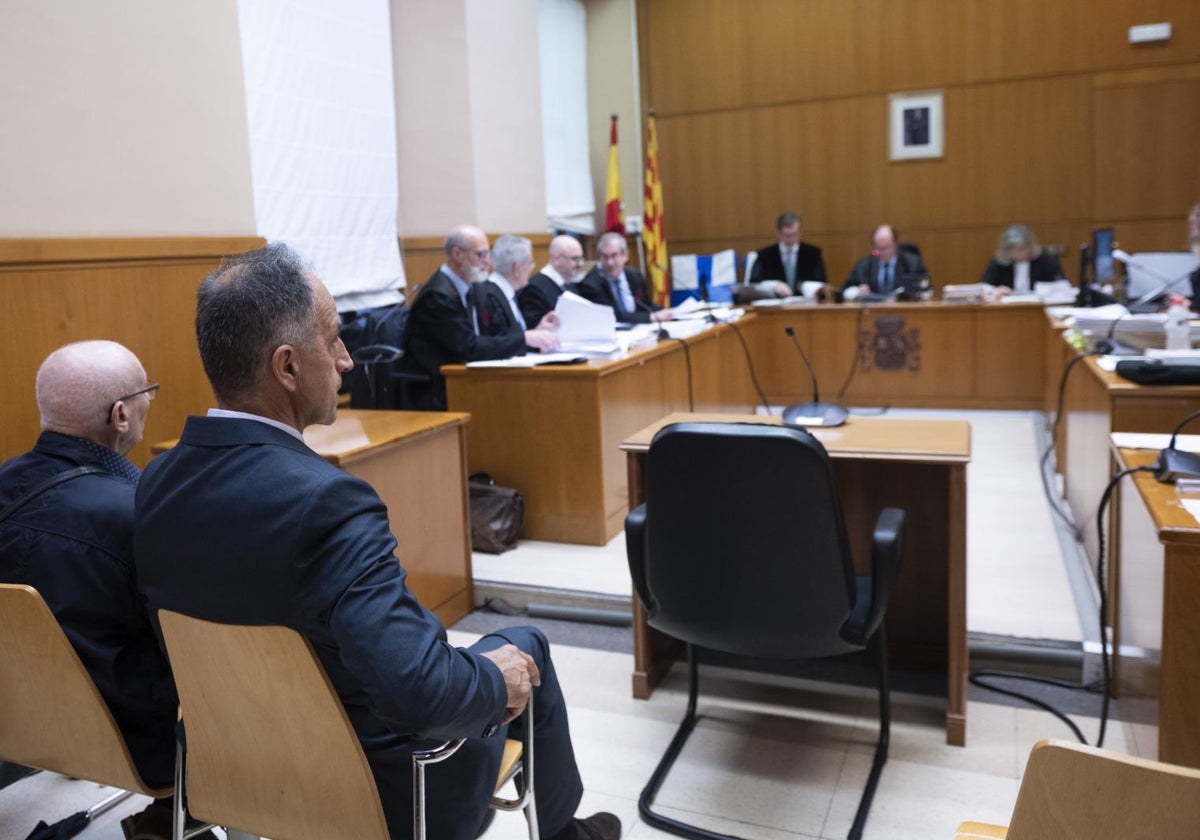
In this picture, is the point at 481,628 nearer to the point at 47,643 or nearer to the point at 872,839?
the point at 872,839

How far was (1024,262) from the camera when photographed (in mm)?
6973

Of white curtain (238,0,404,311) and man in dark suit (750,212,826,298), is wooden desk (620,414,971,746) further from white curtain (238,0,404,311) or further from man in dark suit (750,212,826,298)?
man in dark suit (750,212,826,298)

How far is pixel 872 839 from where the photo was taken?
2062mm

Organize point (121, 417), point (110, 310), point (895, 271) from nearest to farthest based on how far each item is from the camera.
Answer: point (121, 417), point (110, 310), point (895, 271)

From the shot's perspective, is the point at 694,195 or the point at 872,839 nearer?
the point at 872,839

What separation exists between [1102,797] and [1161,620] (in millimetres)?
1137

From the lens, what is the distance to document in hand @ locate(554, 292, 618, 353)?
14.4 ft

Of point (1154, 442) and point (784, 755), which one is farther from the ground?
point (1154, 442)

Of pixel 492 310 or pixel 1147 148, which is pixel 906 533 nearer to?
pixel 492 310

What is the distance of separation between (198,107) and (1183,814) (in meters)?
4.09

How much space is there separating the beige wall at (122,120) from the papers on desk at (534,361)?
119cm

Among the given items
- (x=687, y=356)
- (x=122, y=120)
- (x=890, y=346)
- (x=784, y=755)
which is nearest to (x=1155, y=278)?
(x=890, y=346)

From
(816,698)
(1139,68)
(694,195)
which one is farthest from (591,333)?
(1139,68)

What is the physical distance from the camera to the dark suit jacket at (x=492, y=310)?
4.75 meters
